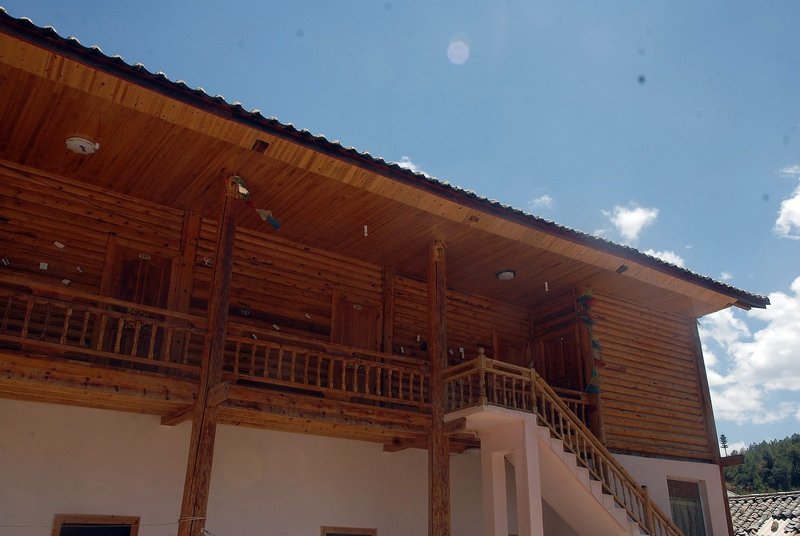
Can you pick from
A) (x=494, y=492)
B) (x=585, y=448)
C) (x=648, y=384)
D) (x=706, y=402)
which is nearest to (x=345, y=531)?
(x=494, y=492)

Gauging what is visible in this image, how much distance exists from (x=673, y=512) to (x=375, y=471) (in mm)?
6470

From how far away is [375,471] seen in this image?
13531 mm

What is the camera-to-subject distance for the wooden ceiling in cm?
920

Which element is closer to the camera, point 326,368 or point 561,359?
point 326,368

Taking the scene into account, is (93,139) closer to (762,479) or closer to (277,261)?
(277,261)

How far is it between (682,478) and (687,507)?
0.60 meters

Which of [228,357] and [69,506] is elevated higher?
[228,357]

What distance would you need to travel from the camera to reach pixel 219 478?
11773 millimetres

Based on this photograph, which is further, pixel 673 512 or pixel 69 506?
pixel 673 512

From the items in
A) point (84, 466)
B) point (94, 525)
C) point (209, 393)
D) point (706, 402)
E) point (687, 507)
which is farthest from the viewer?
point (706, 402)

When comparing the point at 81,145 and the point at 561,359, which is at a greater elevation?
the point at 81,145

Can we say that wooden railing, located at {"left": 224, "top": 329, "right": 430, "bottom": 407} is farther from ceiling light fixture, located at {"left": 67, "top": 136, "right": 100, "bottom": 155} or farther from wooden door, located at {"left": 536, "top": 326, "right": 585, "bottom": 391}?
ceiling light fixture, located at {"left": 67, "top": 136, "right": 100, "bottom": 155}

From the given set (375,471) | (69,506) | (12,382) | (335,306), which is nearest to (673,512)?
(375,471)

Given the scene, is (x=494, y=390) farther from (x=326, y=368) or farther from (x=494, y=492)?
(x=326, y=368)
